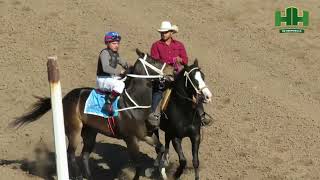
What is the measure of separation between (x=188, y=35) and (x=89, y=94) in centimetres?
974

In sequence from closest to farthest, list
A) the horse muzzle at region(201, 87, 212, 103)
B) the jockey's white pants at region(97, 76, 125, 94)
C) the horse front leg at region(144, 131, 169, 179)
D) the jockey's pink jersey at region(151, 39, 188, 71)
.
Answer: the horse muzzle at region(201, 87, 212, 103), the jockey's white pants at region(97, 76, 125, 94), the horse front leg at region(144, 131, 169, 179), the jockey's pink jersey at region(151, 39, 188, 71)

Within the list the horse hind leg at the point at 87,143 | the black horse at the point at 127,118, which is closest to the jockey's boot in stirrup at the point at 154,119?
the black horse at the point at 127,118

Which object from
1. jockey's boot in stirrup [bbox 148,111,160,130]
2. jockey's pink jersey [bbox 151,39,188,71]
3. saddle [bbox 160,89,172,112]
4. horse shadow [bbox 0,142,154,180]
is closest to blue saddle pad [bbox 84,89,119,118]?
jockey's boot in stirrup [bbox 148,111,160,130]

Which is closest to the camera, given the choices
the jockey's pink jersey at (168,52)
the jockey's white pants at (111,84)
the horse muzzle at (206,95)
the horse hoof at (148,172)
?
the horse muzzle at (206,95)

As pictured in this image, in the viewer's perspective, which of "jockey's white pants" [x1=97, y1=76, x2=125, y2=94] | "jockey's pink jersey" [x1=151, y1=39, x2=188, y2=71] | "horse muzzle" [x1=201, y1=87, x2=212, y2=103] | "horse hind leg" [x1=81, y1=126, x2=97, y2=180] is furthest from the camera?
"horse hind leg" [x1=81, y1=126, x2=97, y2=180]

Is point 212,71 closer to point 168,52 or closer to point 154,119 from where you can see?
point 168,52

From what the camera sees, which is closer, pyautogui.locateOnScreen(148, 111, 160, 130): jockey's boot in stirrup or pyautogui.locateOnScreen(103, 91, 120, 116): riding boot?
pyautogui.locateOnScreen(103, 91, 120, 116): riding boot

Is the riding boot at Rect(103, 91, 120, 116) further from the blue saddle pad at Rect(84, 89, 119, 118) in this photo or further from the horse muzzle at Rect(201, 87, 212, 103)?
the horse muzzle at Rect(201, 87, 212, 103)

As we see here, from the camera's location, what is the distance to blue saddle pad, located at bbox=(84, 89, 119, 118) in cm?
1178

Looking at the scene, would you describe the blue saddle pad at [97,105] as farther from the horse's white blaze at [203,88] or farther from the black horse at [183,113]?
the horse's white blaze at [203,88]

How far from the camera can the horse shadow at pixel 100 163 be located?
1310 centimetres

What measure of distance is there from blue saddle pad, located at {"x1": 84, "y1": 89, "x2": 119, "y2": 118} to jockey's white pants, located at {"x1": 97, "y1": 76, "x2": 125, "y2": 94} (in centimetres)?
18

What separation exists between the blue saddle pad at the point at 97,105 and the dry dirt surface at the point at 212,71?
1.80 m

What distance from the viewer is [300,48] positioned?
20875 mm
